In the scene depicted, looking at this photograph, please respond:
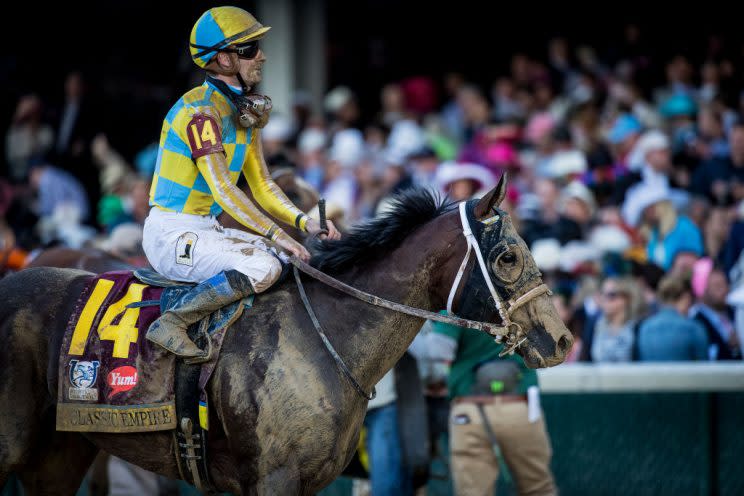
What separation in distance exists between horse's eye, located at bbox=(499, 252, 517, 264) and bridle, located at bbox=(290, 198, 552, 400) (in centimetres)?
8

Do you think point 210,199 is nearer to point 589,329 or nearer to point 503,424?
point 503,424

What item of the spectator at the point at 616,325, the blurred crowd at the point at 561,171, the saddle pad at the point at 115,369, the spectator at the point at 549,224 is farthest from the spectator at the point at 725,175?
the saddle pad at the point at 115,369

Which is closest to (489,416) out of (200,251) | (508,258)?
(508,258)

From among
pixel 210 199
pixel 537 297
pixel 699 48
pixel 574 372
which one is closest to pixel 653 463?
pixel 574 372

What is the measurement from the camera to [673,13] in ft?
47.8

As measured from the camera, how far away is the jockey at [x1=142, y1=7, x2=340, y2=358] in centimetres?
494

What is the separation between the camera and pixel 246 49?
17.1ft

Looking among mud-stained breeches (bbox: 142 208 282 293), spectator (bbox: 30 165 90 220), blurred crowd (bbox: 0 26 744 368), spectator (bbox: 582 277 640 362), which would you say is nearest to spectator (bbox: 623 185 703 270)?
blurred crowd (bbox: 0 26 744 368)

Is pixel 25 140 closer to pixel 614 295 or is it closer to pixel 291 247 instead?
pixel 614 295

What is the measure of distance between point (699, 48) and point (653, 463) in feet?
24.1

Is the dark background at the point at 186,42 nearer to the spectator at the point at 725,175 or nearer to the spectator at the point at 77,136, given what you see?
the spectator at the point at 77,136

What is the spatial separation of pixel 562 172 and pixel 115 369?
284 inches

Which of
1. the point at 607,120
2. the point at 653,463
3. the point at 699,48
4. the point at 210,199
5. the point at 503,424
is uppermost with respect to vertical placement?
the point at 699,48

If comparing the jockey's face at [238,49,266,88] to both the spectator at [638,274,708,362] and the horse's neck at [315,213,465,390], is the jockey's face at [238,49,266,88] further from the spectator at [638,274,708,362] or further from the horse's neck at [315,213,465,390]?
the spectator at [638,274,708,362]
